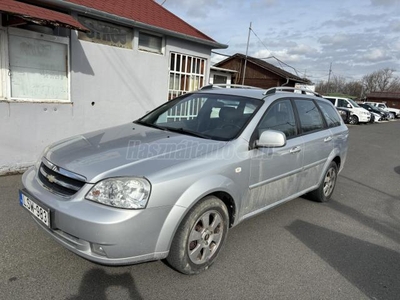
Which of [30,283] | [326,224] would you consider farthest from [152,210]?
[326,224]

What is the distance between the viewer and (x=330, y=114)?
487 centimetres

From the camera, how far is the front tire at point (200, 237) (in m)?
2.52

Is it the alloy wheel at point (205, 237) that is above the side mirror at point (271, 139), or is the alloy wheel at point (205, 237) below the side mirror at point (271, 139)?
below

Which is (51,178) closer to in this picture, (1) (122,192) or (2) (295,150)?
(1) (122,192)

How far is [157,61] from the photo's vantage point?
7629 mm

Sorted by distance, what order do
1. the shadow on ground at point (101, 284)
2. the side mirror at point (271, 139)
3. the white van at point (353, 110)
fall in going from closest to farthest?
1. the shadow on ground at point (101, 284)
2. the side mirror at point (271, 139)
3. the white van at point (353, 110)

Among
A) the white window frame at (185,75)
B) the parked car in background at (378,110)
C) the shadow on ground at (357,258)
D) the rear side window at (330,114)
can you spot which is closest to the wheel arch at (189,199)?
the shadow on ground at (357,258)

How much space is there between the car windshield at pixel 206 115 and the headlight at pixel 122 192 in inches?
41.9

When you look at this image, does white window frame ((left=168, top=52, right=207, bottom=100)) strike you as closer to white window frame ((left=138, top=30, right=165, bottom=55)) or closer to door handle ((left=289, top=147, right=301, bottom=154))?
white window frame ((left=138, top=30, right=165, bottom=55))

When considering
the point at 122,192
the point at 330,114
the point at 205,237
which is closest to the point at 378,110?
the point at 330,114

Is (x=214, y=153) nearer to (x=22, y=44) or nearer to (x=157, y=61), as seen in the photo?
(x=22, y=44)

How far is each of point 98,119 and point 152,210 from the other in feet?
16.0

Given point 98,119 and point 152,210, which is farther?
point 98,119

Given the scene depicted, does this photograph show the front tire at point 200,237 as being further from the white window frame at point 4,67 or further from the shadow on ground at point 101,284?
the white window frame at point 4,67
